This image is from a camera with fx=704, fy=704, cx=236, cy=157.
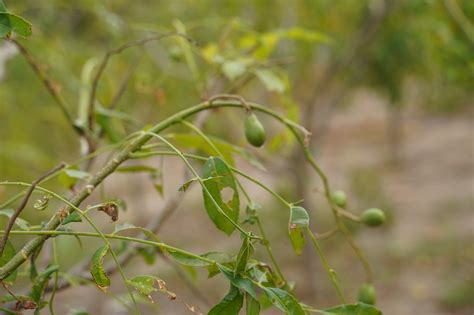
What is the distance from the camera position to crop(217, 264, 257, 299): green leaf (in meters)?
0.48

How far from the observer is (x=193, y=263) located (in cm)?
50

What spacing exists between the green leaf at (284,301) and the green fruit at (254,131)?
165mm

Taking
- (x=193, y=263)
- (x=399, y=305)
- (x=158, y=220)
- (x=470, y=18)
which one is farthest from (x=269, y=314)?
(x=193, y=263)

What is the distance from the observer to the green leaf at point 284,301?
1.59 ft

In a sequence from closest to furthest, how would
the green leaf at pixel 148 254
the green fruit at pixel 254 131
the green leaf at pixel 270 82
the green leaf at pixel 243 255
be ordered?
the green leaf at pixel 243 255 → the green fruit at pixel 254 131 → the green leaf at pixel 148 254 → the green leaf at pixel 270 82

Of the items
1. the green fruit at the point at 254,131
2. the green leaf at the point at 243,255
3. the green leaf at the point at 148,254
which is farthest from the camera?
the green leaf at the point at 148,254

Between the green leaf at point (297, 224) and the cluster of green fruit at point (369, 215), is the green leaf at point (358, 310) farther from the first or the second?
the cluster of green fruit at point (369, 215)

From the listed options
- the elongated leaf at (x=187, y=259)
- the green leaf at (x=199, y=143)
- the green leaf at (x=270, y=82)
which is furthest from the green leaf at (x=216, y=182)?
the green leaf at (x=270, y=82)

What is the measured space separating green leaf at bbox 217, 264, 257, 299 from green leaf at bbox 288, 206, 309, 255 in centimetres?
6

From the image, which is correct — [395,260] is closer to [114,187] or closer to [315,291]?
[315,291]

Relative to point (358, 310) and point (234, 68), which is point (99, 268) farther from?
point (234, 68)

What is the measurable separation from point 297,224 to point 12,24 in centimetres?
26

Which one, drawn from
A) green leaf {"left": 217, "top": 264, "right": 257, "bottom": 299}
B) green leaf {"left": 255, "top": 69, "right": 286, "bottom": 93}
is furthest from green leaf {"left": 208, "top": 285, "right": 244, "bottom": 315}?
green leaf {"left": 255, "top": 69, "right": 286, "bottom": 93}

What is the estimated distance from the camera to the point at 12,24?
52cm
